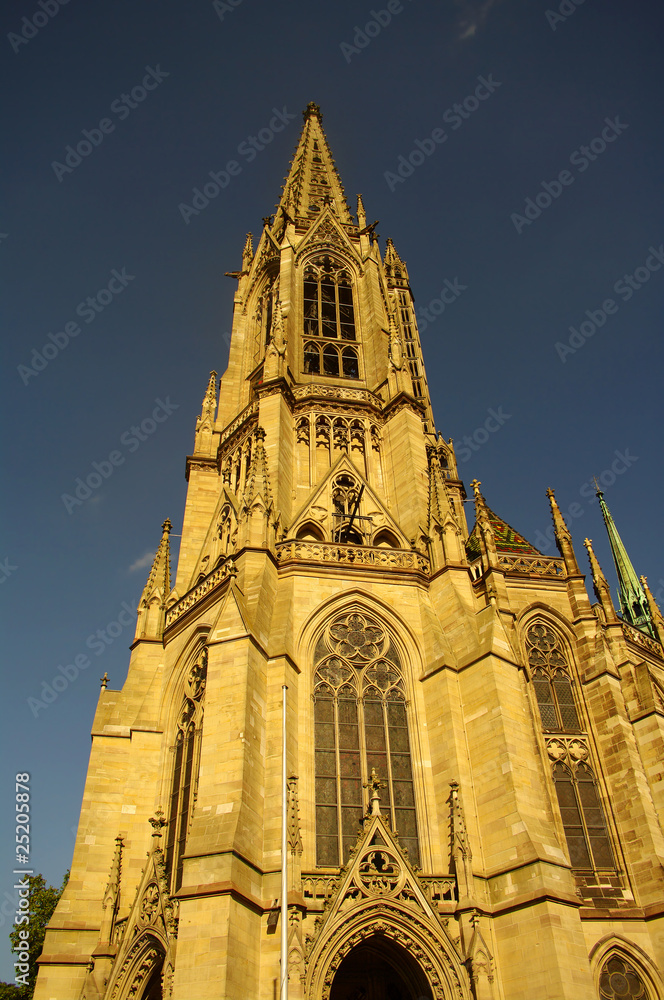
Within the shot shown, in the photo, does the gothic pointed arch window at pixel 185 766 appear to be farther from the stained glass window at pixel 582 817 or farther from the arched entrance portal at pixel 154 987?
the stained glass window at pixel 582 817

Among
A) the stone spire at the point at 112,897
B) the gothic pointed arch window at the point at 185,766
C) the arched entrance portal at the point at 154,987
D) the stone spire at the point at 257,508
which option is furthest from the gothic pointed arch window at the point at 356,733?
the stone spire at the point at 112,897

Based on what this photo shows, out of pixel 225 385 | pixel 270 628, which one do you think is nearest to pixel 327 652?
pixel 270 628

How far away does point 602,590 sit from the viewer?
23.9 m

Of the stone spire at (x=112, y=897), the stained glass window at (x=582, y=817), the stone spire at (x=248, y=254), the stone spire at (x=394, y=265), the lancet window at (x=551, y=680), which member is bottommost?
the stone spire at (x=112, y=897)

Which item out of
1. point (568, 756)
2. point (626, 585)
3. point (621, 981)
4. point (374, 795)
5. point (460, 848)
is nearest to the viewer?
point (460, 848)

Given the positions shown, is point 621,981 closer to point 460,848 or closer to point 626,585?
point 460,848

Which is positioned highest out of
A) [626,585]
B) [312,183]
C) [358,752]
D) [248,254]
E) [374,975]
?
[312,183]

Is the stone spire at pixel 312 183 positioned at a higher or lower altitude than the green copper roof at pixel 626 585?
higher

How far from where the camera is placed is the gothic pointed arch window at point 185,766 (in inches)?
670

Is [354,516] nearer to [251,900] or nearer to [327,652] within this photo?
[327,652]

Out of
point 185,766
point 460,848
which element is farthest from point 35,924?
point 460,848

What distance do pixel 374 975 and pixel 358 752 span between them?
4.17 meters

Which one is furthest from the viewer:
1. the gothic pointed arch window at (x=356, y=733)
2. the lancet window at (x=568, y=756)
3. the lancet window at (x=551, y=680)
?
the lancet window at (x=551, y=680)

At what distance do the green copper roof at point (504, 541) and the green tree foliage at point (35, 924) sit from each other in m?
17.4
